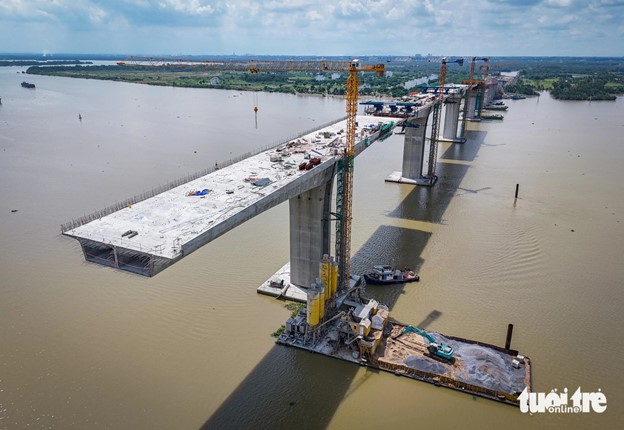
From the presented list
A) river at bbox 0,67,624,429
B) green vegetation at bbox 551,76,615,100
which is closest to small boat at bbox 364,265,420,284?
river at bbox 0,67,624,429

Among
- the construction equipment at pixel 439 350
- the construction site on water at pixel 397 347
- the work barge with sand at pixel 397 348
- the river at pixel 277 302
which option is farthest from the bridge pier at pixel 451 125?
the construction equipment at pixel 439 350

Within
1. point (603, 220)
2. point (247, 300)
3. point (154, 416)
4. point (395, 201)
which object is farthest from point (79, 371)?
point (603, 220)

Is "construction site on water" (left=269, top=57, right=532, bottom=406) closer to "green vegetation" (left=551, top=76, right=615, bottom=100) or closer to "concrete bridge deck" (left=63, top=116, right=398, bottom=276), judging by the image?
"concrete bridge deck" (left=63, top=116, right=398, bottom=276)

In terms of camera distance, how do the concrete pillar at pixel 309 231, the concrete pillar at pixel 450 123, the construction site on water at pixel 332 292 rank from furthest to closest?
the concrete pillar at pixel 450 123 → the concrete pillar at pixel 309 231 → the construction site on water at pixel 332 292

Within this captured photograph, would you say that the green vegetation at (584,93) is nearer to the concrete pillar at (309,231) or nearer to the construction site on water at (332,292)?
the construction site on water at (332,292)

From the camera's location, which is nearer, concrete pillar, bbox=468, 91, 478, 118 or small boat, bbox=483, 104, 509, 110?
concrete pillar, bbox=468, 91, 478, 118

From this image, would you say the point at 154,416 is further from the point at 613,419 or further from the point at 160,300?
the point at 613,419
